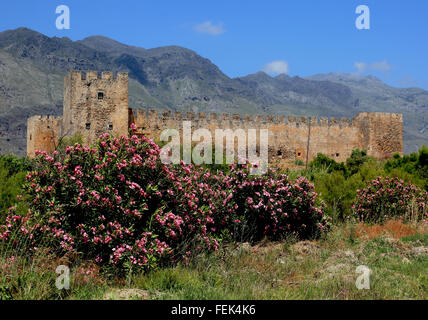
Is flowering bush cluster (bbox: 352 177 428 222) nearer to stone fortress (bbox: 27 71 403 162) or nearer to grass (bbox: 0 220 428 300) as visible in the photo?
grass (bbox: 0 220 428 300)

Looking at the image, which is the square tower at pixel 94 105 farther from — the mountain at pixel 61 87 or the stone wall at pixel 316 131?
the mountain at pixel 61 87

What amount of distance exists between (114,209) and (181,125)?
1830 cm

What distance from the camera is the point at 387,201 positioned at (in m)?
11.4

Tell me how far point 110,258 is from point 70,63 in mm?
167625

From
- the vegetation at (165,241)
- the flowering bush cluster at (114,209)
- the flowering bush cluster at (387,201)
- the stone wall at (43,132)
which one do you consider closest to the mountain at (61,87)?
the stone wall at (43,132)

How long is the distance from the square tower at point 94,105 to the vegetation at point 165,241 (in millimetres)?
12767

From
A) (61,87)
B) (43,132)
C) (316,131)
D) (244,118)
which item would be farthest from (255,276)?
(61,87)

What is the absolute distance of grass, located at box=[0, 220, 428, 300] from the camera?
5.43 m

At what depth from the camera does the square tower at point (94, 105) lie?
20984mm

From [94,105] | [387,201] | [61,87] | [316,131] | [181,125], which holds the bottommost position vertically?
[387,201]

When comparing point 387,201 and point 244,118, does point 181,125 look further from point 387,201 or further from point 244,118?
point 387,201

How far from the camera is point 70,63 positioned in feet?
536

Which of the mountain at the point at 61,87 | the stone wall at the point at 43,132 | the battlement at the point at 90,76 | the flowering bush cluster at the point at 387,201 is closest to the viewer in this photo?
the flowering bush cluster at the point at 387,201

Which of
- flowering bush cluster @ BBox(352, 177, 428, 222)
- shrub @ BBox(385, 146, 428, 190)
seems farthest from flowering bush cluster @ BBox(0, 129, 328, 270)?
shrub @ BBox(385, 146, 428, 190)
